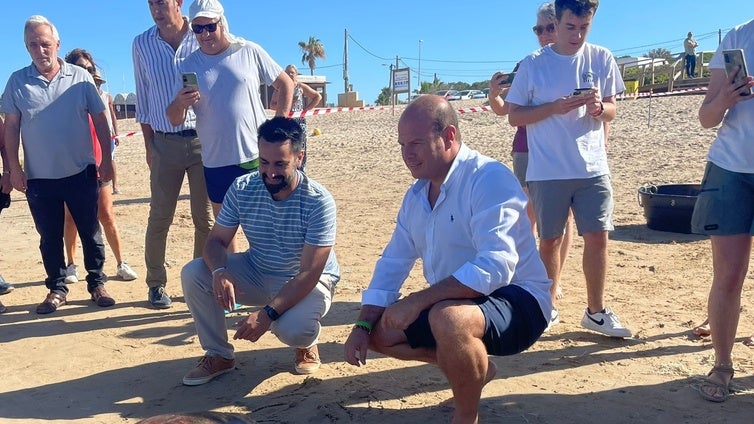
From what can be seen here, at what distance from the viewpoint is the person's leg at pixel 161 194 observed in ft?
17.1

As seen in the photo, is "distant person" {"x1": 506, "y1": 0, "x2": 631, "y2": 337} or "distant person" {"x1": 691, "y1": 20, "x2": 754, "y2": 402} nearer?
"distant person" {"x1": 691, "y1": 20, "x2": 754, "y2": 402}

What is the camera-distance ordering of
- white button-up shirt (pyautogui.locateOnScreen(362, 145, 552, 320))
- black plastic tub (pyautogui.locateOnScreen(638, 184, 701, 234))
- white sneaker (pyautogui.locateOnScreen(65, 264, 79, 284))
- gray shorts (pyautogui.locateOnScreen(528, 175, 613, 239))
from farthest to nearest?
black plastic tub (pyautogui.locateOnScreen(638, 184, 701, 234)) → white sneaker (pyautogui.locateOnScreen(65, 264, 79, 284)) → gray shorts (pyautogui.locateOnScreen(528, 175, 613, 239)) → white button-up shirt (pyautogui.locateOnScreen(362, 145, 552, 320))

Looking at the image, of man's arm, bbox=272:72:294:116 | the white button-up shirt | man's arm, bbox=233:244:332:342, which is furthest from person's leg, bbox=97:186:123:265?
the white button-up shirt

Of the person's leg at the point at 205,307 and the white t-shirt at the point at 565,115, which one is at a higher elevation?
the white t-shirt at the point at 565,115

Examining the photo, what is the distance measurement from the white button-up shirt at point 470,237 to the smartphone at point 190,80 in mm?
1946

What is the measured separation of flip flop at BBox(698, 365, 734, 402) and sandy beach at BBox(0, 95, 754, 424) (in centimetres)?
4

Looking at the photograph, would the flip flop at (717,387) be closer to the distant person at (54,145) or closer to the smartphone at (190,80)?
the smartphone at (190,80)

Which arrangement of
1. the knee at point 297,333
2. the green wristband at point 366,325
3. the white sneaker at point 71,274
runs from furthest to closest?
the white sneaker at point 71,274
the knee at point 297,333
the green wristband at point 366,325

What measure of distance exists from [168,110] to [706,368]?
366 centimetres

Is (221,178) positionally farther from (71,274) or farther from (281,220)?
(71,274)

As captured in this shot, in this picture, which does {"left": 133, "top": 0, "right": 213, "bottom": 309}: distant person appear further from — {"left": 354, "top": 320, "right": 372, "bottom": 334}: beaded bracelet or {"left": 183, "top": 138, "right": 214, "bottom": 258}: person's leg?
{"left": 354, "top": 320, "right": 372, "bottom": 334}: beaded bracelet

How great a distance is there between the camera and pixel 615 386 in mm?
3703

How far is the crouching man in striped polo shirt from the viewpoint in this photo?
3.76 metres

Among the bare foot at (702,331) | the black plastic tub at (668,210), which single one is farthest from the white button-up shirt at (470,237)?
the black plastic tub at (668,210)
